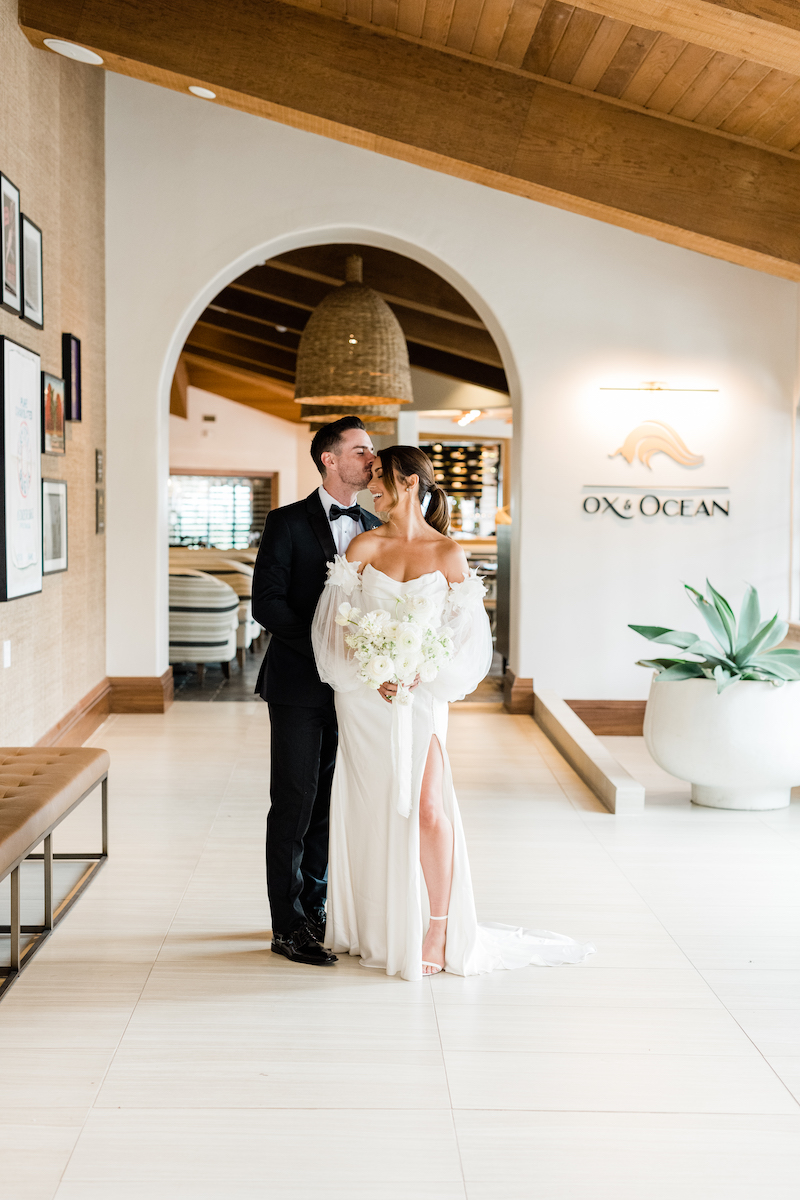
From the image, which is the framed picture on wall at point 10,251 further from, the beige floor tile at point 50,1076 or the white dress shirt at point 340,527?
the beige floor tile at point 50,1076

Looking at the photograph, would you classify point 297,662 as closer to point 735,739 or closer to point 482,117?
point 735,739

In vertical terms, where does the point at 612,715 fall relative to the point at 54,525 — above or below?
below

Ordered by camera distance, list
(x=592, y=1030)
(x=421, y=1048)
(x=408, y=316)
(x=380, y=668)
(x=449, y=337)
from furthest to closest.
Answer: (x=408, y=316), (x=449, y=337), (x=380, y=668), (x=592, y=1030), (x=421, y=1048)

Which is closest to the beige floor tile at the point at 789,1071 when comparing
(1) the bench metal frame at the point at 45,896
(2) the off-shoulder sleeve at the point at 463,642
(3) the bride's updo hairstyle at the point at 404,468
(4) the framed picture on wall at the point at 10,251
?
(2) the off-shoulder sleeve at the point at 463,642

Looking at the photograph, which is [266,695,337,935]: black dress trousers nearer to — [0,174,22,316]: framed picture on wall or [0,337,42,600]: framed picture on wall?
[0,337,42,600]: framed picture on wall

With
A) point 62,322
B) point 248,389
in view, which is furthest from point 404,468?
point 248,389

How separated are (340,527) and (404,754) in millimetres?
735

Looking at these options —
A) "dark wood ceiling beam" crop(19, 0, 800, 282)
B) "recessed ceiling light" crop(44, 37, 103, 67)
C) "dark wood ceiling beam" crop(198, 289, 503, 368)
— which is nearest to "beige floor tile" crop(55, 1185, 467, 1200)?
"dark wood ceiling beam" crop(19, 0, 800, 282)

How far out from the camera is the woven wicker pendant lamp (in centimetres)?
676

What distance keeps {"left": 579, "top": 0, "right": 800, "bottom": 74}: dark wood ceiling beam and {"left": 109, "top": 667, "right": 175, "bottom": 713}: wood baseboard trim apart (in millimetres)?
4735

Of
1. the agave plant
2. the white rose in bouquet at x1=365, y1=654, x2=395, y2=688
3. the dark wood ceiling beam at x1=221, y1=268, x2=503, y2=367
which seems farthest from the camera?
the dark wood ceiling beam at x1=221, y1=268, x2=503, y2=367

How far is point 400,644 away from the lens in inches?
112

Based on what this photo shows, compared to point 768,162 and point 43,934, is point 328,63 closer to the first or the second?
point 768,162

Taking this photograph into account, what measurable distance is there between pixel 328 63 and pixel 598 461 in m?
2.94
